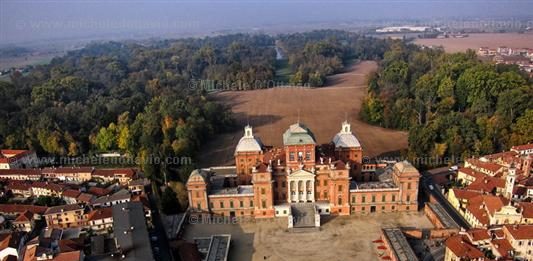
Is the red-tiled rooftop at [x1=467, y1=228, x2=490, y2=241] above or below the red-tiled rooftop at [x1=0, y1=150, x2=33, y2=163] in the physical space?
below

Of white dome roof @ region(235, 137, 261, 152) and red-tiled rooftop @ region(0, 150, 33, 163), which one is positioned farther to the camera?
red-tiled rooftop @ region(0, 150, 33, 163)

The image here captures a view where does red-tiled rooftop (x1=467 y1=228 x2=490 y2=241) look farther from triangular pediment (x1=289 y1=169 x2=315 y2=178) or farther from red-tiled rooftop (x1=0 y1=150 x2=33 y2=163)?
red-tiled rooftop (x1=0 y1=150 x2=33 y2=163)

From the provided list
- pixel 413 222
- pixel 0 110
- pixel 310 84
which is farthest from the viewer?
pixel 310 84

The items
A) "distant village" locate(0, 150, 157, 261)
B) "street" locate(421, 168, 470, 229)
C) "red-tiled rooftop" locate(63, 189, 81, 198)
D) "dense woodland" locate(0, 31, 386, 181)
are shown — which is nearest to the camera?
"distant village" locate(0, 150, 157, 261)

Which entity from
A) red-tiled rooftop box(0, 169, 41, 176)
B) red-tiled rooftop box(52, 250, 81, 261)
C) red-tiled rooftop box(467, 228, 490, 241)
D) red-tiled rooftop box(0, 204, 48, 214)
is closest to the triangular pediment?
red-tiled rooftop box(467, 228, 490, 241)

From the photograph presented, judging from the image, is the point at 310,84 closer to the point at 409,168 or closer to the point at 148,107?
the point at 148,107

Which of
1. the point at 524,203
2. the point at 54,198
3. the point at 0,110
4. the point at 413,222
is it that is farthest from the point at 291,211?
the point at 0,110

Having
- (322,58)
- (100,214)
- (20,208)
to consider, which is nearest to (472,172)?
(100,214)
